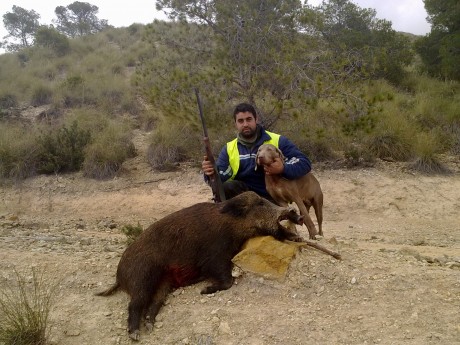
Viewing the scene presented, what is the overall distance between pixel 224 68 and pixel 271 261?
255 inches

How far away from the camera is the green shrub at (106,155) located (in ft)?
31.2

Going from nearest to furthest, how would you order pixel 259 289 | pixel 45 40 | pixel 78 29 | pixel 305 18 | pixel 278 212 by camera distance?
1. pixel 259 289
2. pixel 278 212
3. pixel 305 18
4. pixel 45 40
5. pixel 78 29

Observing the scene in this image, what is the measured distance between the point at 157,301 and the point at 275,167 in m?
1.85

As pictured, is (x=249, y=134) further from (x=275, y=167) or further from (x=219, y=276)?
(x=219, y=276)

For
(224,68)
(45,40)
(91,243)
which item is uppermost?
(45,40)

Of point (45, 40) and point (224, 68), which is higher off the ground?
point (45, 40)

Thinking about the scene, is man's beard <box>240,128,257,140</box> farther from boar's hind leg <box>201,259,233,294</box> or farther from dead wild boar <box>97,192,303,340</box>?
boar's hind leg <box>201,259,233,294</box>

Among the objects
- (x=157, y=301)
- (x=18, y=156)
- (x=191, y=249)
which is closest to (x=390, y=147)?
(x=191, y=249)

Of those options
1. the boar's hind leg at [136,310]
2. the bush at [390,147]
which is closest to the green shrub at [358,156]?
the bush at [390,147]

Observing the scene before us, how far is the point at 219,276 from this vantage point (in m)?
3.24

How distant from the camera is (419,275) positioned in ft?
10.6

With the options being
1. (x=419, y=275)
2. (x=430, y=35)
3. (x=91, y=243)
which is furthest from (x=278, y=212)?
(x=430, y=35)

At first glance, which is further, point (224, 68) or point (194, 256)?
point (224, 68)

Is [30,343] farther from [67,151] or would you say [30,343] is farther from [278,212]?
[67,151]
